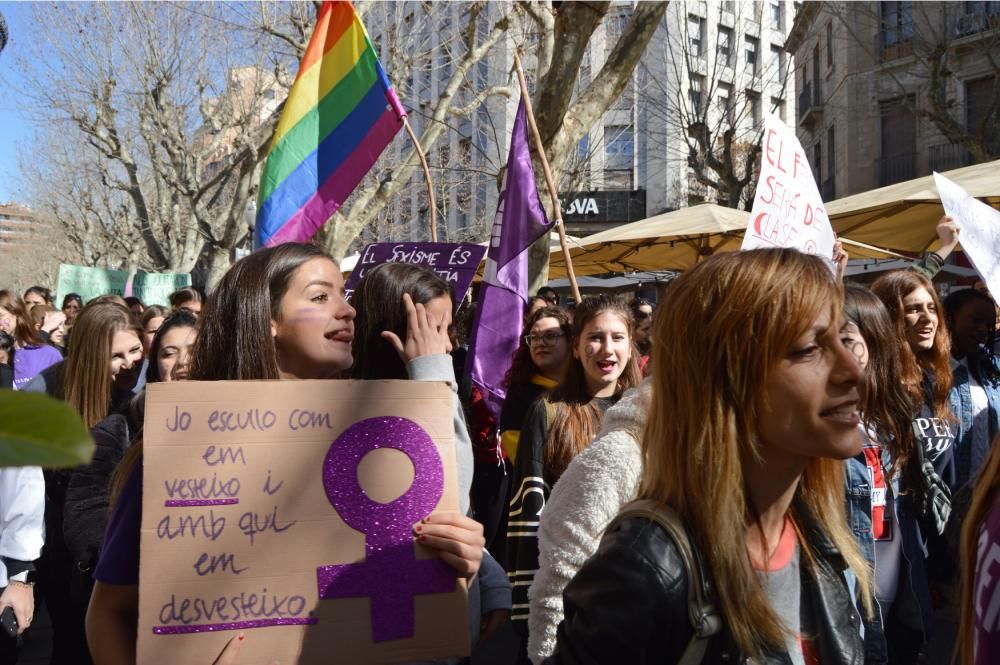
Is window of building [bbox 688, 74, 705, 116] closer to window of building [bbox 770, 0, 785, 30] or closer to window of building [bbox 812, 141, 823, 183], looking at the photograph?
window of building [bbox 812, 141, 823, 183]

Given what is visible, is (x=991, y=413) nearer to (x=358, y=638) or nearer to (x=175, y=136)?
(x=358, y=638)

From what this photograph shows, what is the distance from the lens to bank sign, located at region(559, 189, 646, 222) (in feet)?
124

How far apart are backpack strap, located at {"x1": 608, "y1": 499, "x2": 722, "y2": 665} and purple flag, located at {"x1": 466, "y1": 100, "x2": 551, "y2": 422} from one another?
3.60 metres

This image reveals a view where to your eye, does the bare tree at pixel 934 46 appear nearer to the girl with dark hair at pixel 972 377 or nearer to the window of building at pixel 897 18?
Result: the window of building at pixel 897 18

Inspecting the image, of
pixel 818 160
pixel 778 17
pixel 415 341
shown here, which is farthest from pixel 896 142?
pixel 415 341

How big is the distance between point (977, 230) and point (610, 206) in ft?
111

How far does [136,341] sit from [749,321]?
3.36 m

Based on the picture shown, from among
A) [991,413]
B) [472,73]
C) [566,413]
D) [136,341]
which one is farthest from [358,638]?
[472,73]

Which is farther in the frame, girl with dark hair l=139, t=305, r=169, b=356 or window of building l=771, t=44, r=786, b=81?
window of building l=771, t=44, r=786, b=81

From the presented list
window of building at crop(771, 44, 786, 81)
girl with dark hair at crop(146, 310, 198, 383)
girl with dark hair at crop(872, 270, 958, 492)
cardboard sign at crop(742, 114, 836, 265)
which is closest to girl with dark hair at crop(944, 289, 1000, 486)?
girl with dark hair at crop(872, 270, 958, 492)

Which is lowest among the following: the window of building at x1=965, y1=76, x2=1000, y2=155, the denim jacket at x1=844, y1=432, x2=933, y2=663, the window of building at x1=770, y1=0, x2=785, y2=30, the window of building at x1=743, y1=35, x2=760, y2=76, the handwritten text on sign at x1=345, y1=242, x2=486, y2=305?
the denim jacket at x1=844, y1=432, x2=933, y2=663

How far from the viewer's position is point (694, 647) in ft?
4.75

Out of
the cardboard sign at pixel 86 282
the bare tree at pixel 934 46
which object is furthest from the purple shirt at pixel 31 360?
the bare tree at pixel 934 46

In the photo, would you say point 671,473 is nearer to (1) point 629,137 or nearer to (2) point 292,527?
(2) point 292,527
